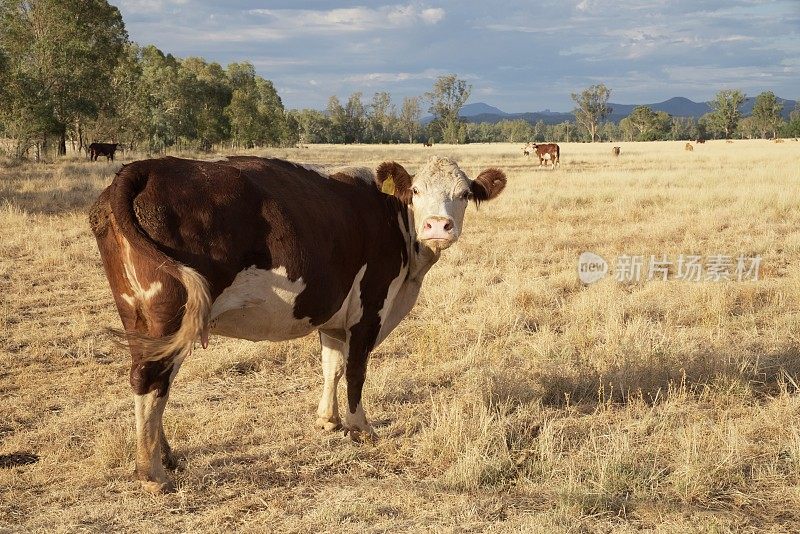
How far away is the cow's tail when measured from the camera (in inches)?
160

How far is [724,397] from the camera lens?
241 inches

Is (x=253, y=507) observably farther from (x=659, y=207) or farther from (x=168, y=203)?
(x=659, y=207)

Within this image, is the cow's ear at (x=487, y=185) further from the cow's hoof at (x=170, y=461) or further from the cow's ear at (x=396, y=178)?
the cow's hoof at (x=170, y=461)

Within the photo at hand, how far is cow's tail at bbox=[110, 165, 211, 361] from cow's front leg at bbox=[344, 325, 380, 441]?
1.68m

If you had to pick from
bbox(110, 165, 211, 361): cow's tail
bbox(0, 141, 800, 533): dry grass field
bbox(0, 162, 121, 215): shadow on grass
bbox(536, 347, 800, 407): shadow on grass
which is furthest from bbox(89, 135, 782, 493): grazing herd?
bbox(0, 162, 121, 215): shadow on grass

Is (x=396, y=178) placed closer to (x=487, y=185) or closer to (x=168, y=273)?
(x=487, y=185)

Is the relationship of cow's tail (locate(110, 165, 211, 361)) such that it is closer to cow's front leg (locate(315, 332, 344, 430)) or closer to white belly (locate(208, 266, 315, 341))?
white belly (locate(208, 266, 315, 341))

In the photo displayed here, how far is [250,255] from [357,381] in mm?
1629

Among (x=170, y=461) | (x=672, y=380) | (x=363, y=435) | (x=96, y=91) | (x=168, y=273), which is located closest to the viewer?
(x=168, y=273)

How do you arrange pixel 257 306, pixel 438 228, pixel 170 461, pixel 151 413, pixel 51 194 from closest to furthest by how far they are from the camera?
pixel 151 413
pixel 257 306
pixel 170 461
pixel 438 228
pixel 51 194

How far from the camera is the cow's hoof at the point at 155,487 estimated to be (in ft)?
14.9

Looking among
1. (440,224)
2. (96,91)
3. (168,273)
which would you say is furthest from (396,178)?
(96,91)

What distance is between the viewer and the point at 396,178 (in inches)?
226

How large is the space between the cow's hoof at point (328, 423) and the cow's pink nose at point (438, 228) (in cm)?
170
